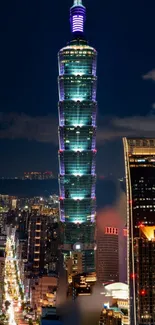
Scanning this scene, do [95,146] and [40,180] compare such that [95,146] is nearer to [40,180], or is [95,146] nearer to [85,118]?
[85,118]

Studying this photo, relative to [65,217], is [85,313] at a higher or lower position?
lower

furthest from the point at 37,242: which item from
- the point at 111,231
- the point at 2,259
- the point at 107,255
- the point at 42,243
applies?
the point at 111,231

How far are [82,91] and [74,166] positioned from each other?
8.83ft

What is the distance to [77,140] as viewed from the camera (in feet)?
53.5

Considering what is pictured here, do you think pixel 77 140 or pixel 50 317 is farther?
pixel 77 140

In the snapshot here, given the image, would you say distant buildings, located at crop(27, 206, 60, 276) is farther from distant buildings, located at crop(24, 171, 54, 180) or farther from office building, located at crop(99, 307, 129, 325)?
office building, located at crop(99, 307, 129, 325)

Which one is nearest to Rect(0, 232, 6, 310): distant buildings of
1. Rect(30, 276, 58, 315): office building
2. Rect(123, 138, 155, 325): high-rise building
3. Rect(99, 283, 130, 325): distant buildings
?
Rect(30, 276, 58, 315): office building

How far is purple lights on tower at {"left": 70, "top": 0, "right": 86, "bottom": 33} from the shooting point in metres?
15.3

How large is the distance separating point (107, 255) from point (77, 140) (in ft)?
13.6

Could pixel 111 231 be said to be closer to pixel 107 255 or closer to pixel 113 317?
pixel 107 255

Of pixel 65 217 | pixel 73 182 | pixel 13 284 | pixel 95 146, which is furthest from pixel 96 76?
pixel 13 284

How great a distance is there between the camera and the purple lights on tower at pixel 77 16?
15335 millimetres

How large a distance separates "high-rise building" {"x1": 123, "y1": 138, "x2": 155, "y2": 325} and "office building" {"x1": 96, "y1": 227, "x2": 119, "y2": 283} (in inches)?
161

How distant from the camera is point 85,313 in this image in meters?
10.9
